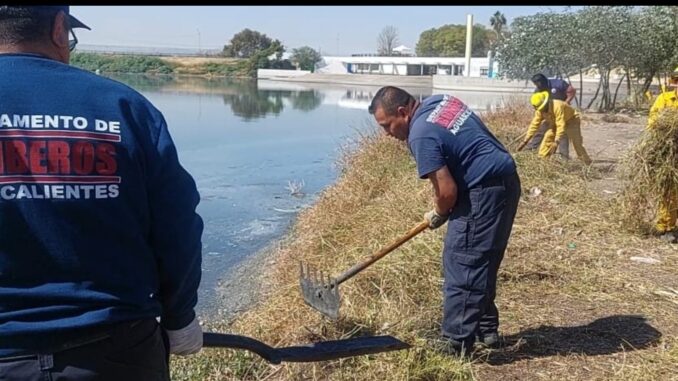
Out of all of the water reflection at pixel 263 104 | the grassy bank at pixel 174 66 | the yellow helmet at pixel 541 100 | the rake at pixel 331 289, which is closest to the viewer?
the rake at pixel 331 289

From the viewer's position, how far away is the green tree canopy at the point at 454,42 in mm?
85000

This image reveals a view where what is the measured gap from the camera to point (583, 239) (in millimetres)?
5996

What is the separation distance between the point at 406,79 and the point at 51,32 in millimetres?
56014

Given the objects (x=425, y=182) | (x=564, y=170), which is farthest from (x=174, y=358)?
(x=564, y=170)

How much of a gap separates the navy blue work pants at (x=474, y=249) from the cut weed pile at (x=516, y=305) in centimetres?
24

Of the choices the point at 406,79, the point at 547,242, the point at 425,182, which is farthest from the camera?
the point at 406,79

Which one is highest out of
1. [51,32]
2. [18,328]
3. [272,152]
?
[51,32]

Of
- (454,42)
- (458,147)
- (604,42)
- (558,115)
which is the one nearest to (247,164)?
(558,115)

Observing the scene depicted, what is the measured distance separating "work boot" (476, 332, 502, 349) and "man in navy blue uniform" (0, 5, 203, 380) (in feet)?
7.84

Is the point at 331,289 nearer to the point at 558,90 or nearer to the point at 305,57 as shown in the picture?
the point at 558,90

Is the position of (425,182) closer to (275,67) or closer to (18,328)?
(18,328)

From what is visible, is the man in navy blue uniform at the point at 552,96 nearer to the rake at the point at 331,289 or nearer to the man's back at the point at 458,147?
the rake at the point at 331,289

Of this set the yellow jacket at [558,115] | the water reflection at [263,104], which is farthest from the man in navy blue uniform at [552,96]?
the water reflection at [263,104]

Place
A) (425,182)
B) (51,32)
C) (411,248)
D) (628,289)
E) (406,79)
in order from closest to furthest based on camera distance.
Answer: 1. (51,32)
2. (628,289)
3. (411,248)
4. (425,182)
5. (406,79)
